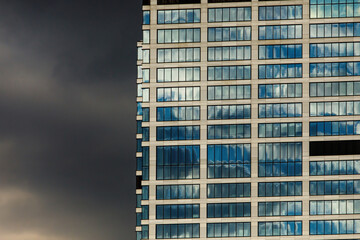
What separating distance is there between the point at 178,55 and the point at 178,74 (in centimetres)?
322

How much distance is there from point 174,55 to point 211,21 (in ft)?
27.9

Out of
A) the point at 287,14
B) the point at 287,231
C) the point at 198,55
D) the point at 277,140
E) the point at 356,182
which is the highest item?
the point at 287,14

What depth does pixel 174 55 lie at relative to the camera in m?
115

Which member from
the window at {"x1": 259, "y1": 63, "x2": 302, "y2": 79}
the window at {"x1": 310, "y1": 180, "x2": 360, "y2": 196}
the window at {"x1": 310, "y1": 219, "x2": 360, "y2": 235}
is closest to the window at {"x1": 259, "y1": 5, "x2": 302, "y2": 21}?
the window at {"x1": 259, "y1": 63, "x2": 302, "y2": 79}

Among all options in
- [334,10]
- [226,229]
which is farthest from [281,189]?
[334,10]

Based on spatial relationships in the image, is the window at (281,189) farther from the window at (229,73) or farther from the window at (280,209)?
the window at (229,73)

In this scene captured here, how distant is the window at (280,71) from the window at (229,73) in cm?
235

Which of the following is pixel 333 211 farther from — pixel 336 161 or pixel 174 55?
pixel 174 55

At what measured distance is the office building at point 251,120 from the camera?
112000 mm

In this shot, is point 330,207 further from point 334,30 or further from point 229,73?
point 334,30

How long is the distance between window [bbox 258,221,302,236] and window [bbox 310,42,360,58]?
2809 centimetres

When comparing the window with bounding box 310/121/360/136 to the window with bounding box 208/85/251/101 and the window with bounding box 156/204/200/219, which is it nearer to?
the window with bounding box 208/85/251/101

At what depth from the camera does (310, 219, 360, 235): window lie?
111438 mm

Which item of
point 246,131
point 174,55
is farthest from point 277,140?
point 174,55
